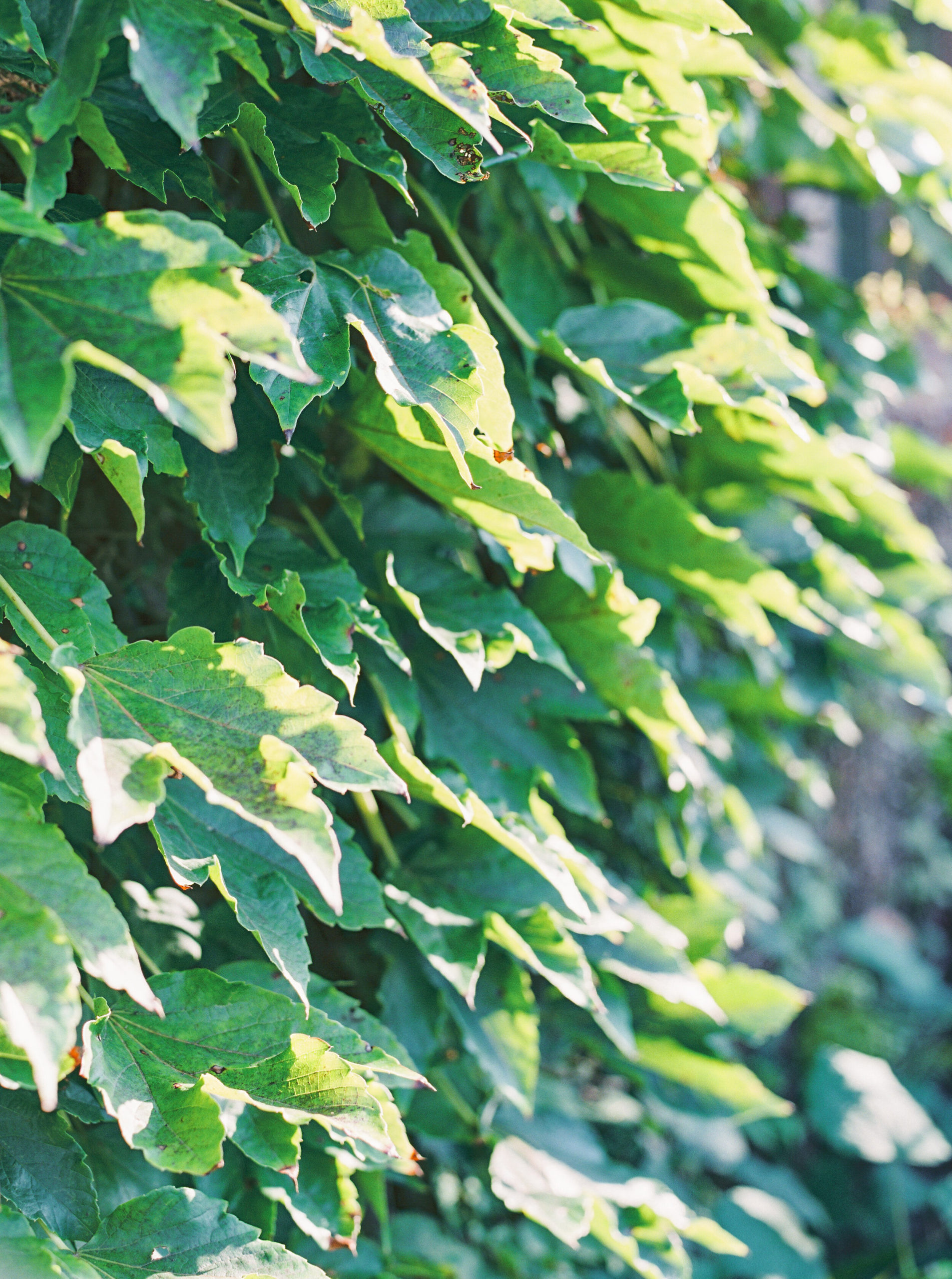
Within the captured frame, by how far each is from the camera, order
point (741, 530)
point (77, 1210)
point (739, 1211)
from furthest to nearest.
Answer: point (739, 1211)
point (741, 530)
point (77, 1210)

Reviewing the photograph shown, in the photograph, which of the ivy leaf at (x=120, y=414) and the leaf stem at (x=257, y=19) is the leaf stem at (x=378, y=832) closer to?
the ivy leaf at (x=120, y=414)

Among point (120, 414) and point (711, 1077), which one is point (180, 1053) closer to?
point (120, 414)

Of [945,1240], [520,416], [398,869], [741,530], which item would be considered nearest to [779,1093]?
[945,1240]

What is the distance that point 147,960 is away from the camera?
0.59m

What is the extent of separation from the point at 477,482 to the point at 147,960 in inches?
14.3

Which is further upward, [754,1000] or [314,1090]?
[314,1090]

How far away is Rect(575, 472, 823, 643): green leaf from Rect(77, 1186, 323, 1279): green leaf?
2.05 ft

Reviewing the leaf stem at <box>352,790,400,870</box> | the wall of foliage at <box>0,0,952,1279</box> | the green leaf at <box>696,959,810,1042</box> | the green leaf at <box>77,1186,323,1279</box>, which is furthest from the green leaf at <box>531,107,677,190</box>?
the green leaf at <box>696,959,810,1042</box>

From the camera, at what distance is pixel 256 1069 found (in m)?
0.51

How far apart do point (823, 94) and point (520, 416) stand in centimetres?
157

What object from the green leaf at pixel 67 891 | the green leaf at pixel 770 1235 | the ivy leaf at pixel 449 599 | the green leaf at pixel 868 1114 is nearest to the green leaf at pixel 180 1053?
the green leaf at pixel 67 891

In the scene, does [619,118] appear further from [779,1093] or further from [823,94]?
[779,1093]

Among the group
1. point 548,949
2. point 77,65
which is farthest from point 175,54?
point 548,949

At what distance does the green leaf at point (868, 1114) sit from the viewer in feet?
5.46
